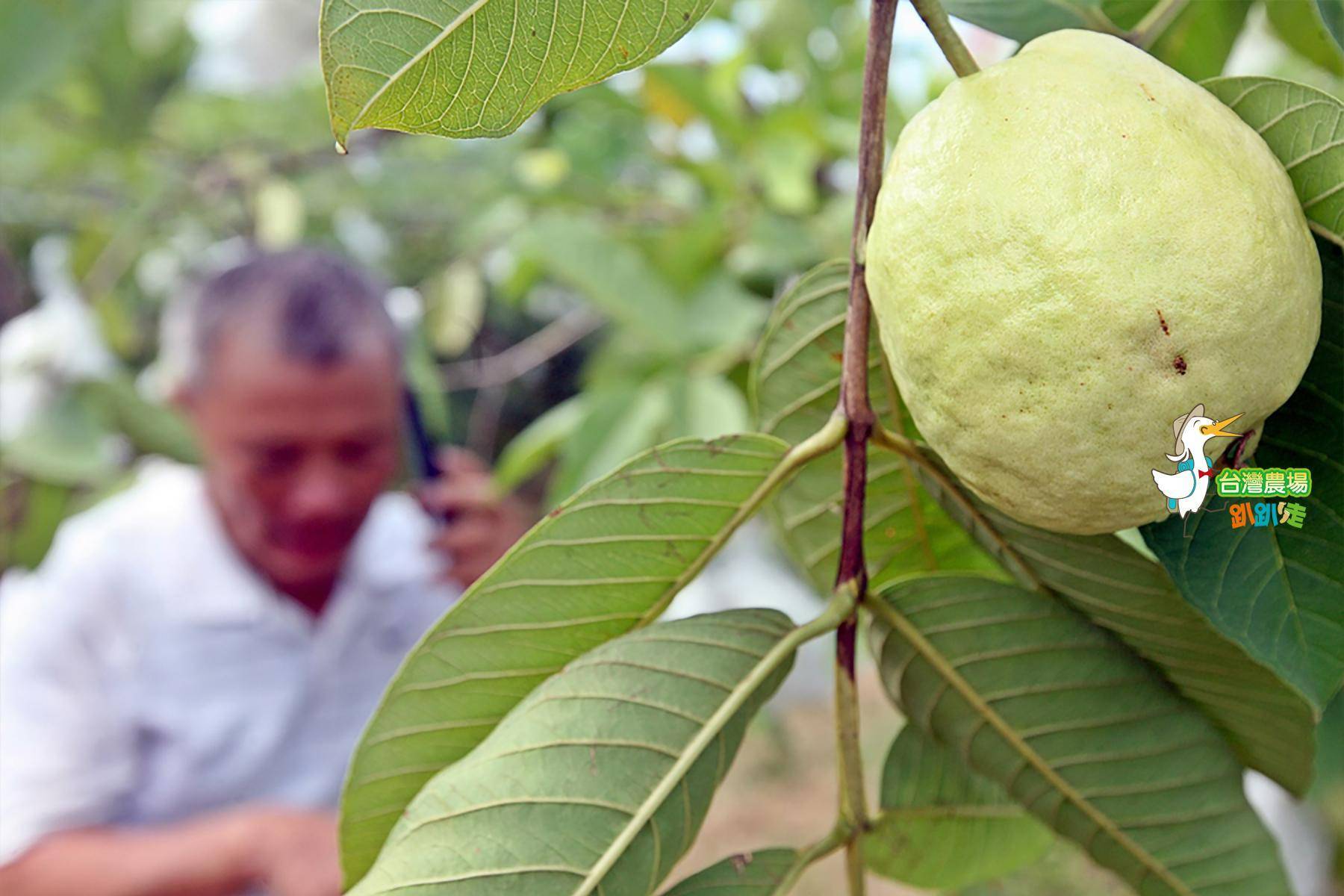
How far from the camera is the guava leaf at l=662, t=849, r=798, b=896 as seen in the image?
1.79ft

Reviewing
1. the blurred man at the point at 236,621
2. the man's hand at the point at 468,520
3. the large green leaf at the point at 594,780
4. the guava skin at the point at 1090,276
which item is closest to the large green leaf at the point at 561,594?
the large green leaf at the point at 594,780

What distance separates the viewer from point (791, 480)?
0.64 meters

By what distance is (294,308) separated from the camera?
5.49ft

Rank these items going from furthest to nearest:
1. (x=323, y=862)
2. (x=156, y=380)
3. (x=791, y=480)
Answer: (x=156, y=380) → (x=323, y=862) → (x=791, y=480)

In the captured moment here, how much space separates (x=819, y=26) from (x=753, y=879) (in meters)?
1.31

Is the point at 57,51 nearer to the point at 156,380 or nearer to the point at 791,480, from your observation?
the point at 791,480

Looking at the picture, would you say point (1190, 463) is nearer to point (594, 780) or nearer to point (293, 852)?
point (594, 780)

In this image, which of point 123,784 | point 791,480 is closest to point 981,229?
point 791,480

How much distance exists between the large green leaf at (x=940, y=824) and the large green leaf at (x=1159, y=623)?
0.45 ft

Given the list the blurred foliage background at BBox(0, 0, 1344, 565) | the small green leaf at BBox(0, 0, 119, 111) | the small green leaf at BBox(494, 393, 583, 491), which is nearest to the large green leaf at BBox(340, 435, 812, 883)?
the blurred foliage background at BBox(0, 0, 1344, 565)

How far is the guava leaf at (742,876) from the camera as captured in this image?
55 centimetres

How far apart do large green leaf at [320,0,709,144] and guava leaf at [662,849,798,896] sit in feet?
1.20

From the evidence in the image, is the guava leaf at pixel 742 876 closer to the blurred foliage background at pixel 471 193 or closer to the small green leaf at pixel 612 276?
the blurred foliage background at pixel 471 193

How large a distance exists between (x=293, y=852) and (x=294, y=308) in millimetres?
779
